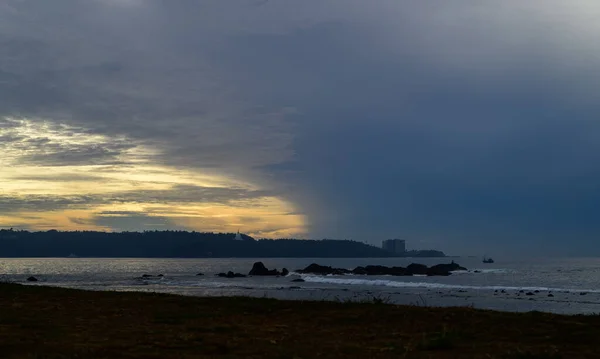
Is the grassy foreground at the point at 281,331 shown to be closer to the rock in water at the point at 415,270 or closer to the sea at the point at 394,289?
the sea at the point at 394,289

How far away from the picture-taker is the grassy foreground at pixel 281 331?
1111cm

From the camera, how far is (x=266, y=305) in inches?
767

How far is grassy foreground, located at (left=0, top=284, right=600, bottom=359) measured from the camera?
11.1 meters

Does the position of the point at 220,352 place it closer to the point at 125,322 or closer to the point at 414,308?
the point at 125,322

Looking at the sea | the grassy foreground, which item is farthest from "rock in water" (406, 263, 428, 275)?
the grassy foreground

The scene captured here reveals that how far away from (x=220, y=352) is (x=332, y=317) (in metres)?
5.89

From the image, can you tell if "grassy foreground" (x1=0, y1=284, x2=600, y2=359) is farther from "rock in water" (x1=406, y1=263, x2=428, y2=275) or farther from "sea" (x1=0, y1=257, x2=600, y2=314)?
"rock in water" (x1=406, y1=263, x2=428, y2=275)

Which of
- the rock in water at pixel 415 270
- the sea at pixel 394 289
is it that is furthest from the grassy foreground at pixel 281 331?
the rock in water at pixel 415 270

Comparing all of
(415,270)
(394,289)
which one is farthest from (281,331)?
(415,270)

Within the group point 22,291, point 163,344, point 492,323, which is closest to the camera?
point 163,344

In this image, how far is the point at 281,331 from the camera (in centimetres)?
1408

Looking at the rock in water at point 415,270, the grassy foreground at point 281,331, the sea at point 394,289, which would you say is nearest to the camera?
the grassy foreground at point 281,331

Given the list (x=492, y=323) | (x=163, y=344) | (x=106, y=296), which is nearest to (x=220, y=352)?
(x=163, y=344)

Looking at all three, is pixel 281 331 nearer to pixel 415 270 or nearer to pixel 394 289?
pixel 394 289
